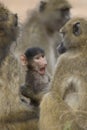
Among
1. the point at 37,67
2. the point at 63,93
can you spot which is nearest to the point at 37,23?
the point at 37,67

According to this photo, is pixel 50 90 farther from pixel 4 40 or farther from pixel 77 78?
pixel 4 40

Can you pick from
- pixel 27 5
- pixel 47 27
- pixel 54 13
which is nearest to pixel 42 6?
pixel 54 13

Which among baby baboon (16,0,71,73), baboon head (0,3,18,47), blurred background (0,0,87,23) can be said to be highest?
baboon head (0,3,18,47)

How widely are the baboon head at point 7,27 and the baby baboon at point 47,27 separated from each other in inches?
120

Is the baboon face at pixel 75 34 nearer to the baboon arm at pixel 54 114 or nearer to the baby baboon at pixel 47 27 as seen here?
the baboon arm at pixel 54 114

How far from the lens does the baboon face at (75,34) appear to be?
7254 mm

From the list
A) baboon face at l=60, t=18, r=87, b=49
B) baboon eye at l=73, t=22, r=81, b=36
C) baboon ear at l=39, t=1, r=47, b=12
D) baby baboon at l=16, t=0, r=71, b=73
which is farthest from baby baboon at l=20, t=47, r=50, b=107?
baboon ear at l=39, t=1, r=47, b=12

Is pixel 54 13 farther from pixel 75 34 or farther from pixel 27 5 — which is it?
pixel 27 5

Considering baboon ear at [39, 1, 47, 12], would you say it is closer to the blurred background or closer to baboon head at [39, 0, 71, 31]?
baboon head at [39, 0, 71, 31]

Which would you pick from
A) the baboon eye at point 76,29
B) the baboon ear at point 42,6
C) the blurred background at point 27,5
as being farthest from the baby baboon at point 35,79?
the blurred background at point 27,5

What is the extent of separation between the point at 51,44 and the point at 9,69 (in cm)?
428

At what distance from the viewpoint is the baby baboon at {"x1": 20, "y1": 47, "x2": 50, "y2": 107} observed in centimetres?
786

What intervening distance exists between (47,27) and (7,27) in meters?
4.38

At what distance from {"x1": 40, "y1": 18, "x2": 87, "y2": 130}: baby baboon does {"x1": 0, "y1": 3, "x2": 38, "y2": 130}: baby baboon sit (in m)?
0.45
